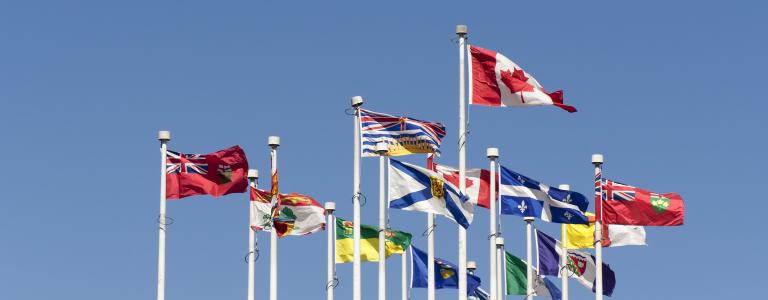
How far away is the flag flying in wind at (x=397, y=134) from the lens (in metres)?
64.6

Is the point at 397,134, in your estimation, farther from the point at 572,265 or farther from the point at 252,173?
the point at 572,265

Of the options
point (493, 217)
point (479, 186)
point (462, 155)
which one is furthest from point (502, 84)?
point (479, 186)

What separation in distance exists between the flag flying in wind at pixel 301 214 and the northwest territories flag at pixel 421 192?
4.70 m

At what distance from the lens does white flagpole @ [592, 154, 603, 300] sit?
68625mm

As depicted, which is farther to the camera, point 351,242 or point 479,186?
point 479,186

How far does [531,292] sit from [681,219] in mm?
6591

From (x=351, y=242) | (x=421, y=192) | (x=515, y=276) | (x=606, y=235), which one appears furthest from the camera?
(x=515, y=276)

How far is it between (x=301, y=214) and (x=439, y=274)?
6.63 m

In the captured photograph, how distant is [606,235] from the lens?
71625 mm

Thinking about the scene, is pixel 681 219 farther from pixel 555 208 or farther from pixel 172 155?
pixel 172 155

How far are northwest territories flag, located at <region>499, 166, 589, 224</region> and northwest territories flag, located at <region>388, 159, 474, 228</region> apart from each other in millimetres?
3988

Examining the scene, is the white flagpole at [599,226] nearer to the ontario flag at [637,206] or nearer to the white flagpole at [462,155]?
the ontario flag at [637,206]

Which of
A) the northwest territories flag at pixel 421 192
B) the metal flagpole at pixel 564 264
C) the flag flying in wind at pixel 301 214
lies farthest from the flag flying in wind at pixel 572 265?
the northwest territories flag at pixel 421 192

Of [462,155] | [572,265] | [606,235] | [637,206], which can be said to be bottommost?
[572,265]
